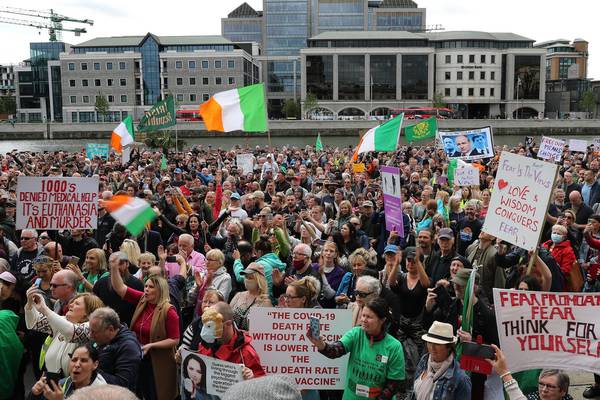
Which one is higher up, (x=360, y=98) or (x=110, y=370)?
(x=360, y=98)

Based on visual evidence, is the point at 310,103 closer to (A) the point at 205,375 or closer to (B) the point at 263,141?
(B) the point at 263,141

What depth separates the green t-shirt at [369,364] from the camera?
14.0 feet

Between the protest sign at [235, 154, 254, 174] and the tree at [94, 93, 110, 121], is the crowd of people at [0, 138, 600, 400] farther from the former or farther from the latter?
the tree at [94, 93, 110, 121]

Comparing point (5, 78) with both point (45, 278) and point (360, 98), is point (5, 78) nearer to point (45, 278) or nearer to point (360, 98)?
point (360, 98)

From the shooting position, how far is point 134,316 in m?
5.25

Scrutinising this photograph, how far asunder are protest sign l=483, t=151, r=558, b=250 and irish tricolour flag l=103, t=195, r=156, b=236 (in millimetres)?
3635

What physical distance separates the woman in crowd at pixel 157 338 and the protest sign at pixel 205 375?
2.42 feet

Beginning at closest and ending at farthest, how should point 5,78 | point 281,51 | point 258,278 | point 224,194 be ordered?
1. point 258,278
2. point 224,194
3. point 281,51
4. point 5,78

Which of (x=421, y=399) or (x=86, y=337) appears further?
(x=86, y=337)

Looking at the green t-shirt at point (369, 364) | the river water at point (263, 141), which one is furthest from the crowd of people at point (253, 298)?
the river water at point (263, 141)

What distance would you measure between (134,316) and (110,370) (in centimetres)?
99

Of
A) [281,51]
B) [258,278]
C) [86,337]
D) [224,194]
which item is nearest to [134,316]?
[86,337]

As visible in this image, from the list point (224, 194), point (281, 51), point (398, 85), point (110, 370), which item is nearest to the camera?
point (110, 370)

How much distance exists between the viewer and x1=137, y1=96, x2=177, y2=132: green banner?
18672 mm
